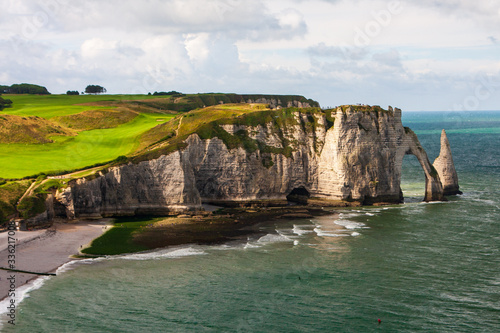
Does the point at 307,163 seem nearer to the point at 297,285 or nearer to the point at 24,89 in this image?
the point at 297,285

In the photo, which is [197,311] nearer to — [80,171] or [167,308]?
[167,308]

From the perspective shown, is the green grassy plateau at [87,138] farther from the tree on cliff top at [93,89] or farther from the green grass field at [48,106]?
the tree on cliff top at [93,89]

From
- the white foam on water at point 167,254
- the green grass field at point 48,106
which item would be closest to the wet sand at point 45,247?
the white foam on water at point 167,254

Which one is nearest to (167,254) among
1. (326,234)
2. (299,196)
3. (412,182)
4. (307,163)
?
(326,234)

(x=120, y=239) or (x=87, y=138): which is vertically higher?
(x=87, y=138)

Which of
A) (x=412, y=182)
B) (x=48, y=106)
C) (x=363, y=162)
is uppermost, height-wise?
(x=48, y=106)

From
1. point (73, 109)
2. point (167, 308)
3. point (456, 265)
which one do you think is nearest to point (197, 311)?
point (167, 308)

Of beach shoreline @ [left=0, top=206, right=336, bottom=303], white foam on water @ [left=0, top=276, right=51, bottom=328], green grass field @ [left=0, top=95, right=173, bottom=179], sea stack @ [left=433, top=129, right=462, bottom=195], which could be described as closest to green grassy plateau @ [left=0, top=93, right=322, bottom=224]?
green grass field @ [left=0, top=95, right=173, bottom=179]
